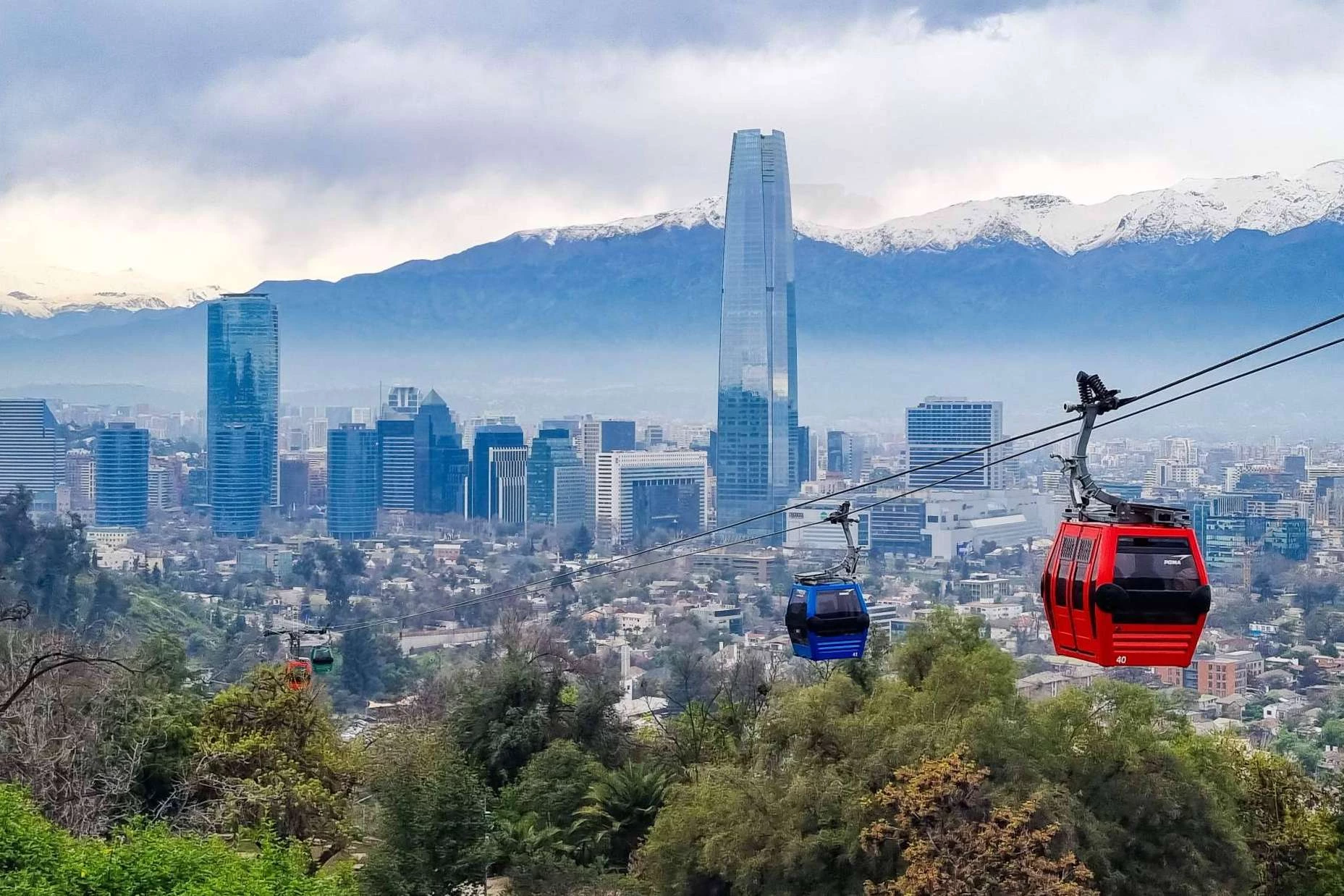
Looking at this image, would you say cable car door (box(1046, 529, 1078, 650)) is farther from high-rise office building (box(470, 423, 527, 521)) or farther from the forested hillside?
high-rise office building (box(470, 423, 527, 521))

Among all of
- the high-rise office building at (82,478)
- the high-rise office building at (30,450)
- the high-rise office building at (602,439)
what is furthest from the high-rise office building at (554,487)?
the high-rise office building at (30,450)

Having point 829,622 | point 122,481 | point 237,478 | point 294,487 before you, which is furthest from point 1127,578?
point 294,487

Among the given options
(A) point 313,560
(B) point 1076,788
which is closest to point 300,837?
(B) point 1076,788

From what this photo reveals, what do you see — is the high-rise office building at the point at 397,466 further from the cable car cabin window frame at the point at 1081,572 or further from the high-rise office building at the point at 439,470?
the cable car cabin window frame at the point at 1081,572

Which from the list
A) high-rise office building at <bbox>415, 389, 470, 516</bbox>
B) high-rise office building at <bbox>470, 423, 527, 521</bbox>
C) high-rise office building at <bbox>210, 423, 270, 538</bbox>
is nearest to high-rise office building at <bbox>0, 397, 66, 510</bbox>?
high-rise office building at <bbox>210, 423, 270, 538</bbox>

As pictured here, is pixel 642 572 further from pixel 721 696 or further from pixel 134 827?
pixel 134 827
